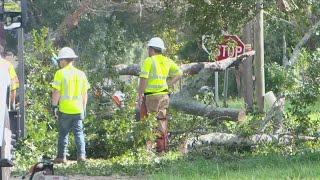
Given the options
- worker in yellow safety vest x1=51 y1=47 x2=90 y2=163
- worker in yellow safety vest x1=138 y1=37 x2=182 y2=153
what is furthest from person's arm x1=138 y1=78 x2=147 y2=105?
worker in yellow safety vest x1=51 y1=47 x2=90 y2=163

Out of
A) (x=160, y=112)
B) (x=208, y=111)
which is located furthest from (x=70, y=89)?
(x=208, y=111)

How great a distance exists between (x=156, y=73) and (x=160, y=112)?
2.20 ft

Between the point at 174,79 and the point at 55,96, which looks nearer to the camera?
the point at 55,96

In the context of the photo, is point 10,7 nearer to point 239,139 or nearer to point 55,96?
point 55,96

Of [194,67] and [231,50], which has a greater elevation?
[231,50]

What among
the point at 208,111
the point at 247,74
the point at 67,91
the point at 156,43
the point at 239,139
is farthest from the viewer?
the point at 247,74

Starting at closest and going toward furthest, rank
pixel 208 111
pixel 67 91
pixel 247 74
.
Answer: pixel 67 91, pixel 208 111, pixel 247 74

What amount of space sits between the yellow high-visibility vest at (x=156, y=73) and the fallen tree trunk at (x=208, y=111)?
1.68 metres

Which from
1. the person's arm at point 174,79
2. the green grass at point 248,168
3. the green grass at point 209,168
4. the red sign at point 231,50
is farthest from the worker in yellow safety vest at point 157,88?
the red sign at point 231,50

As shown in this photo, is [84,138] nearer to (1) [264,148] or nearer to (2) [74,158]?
(2) [74,158]

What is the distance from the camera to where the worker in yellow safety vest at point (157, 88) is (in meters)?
15.0

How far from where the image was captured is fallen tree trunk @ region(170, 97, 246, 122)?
16.8 metres

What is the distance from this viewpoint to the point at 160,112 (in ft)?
49.7

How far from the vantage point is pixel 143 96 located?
49.6ft
